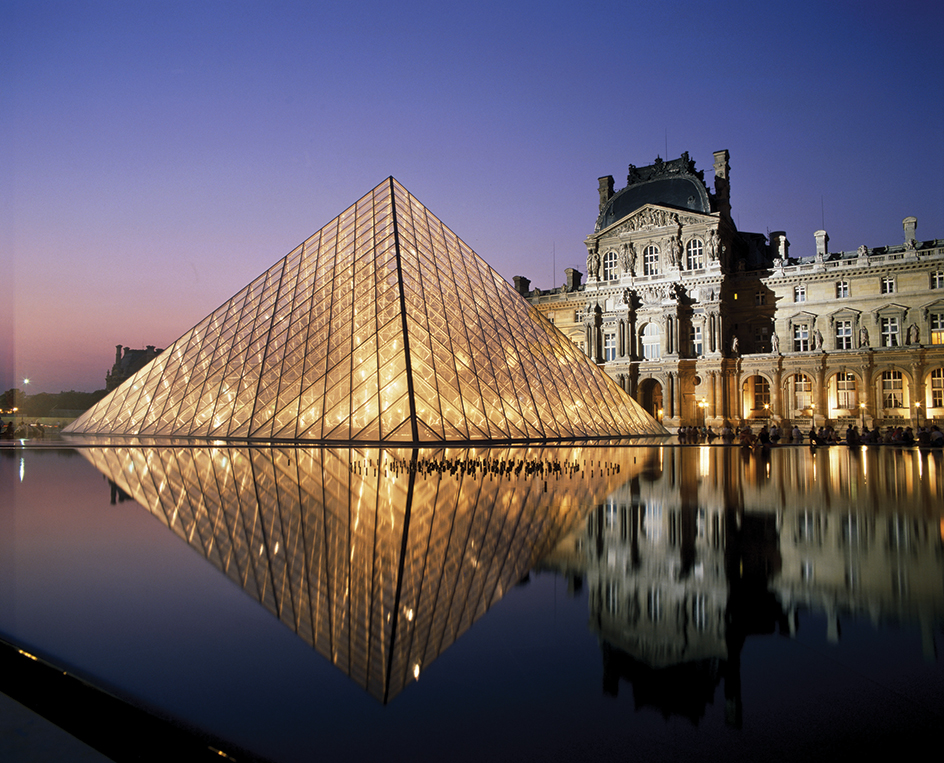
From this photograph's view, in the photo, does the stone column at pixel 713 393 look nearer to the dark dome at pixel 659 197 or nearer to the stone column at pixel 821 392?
the stone column at pixel 821 392

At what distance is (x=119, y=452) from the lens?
19.0 metres

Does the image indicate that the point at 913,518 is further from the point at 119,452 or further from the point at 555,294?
the point at 555,294

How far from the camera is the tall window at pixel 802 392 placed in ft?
139

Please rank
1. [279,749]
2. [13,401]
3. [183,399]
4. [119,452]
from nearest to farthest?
[279,749] < [119,452] < [183,399] < [13,401]

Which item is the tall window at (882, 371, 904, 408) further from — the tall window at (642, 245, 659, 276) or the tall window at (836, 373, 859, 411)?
the tall window at (642, 245, 659, 276)

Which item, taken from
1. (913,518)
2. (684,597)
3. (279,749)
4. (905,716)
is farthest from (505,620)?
(913,518)

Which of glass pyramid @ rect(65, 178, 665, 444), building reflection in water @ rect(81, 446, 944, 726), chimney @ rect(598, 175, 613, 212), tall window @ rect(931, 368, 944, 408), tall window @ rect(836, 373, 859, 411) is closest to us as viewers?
building reflection in water @ rect(81, 446, 944, 726)

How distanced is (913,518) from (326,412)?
17.7m

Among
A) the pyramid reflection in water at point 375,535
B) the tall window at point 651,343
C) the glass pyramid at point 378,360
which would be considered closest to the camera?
the pyramid reflection in water at point 375,535

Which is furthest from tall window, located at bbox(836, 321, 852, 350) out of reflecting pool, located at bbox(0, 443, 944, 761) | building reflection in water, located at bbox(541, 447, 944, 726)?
reflecting pool, located at bbox(0, 443, 944, 761)

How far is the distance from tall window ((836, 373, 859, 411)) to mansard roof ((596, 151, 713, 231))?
14.1m

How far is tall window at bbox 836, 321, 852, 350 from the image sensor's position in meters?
41.5

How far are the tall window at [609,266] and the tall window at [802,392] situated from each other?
48.0ft

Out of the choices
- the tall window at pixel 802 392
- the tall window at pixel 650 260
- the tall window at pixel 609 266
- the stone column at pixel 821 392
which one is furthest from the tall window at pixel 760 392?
the tall window at pixel 609 266
